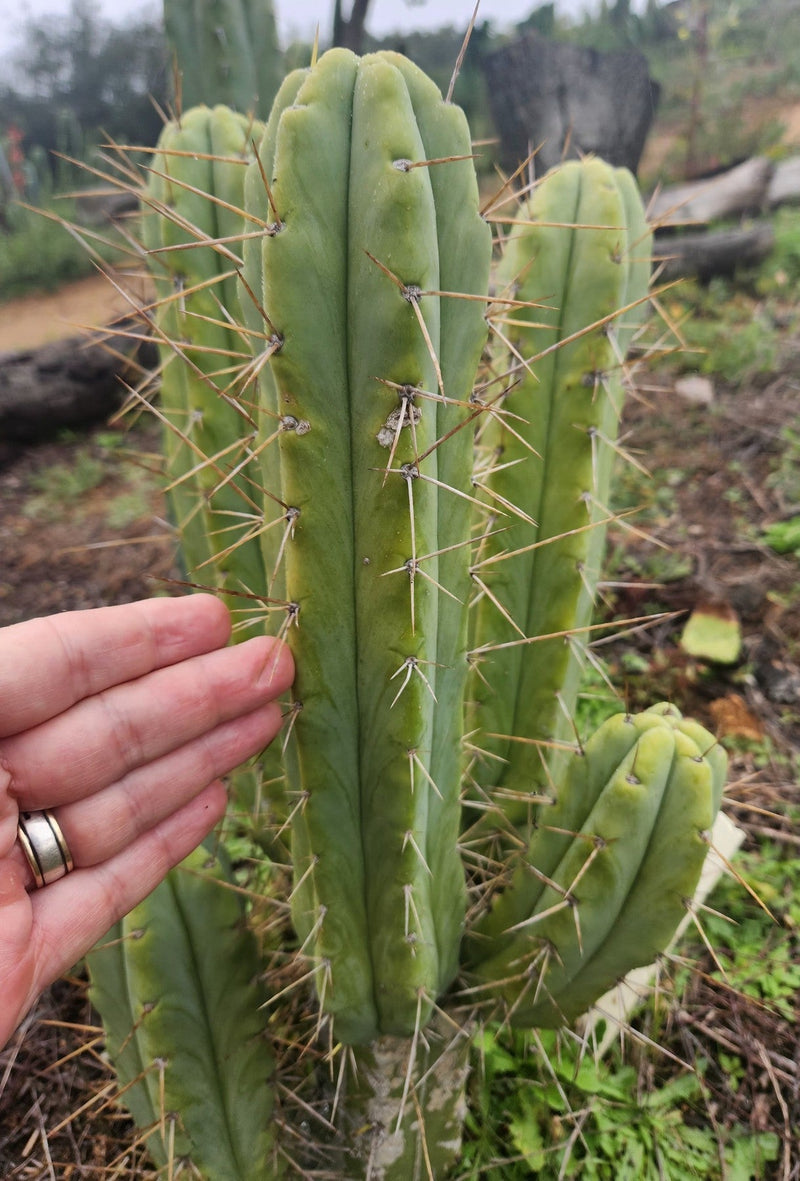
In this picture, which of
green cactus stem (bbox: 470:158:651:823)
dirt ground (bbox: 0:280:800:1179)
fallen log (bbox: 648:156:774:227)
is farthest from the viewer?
fallen log (bbox: 648:156:774:227)

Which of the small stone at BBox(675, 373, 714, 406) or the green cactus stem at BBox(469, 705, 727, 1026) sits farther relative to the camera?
the small stone at BBox(675, 373, 714, 406)

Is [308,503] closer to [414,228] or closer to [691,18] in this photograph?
[414,228]

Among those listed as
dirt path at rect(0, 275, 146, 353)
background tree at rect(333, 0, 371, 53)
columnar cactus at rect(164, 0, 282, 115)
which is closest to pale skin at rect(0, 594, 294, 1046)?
columnar cactus at rect(164, 0, 282, 115)

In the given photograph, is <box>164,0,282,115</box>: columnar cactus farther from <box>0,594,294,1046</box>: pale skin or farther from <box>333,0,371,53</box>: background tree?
<box>333,0,371,53</box>: background tree

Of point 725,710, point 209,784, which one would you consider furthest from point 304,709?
point 725,710

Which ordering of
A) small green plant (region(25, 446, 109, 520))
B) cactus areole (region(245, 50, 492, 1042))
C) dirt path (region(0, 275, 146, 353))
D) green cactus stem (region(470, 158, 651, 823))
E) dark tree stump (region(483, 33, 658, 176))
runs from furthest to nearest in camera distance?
dirt path (region(0, 275, 146, 353)) < dark tree stump (region(483, 33, 658, 176)) < small green plant (region(25, 446, 109, 520)) < green cactus stem (region(470, 158, 651, 823)) < cactus areole (region(245, 50, 492, 1042))
